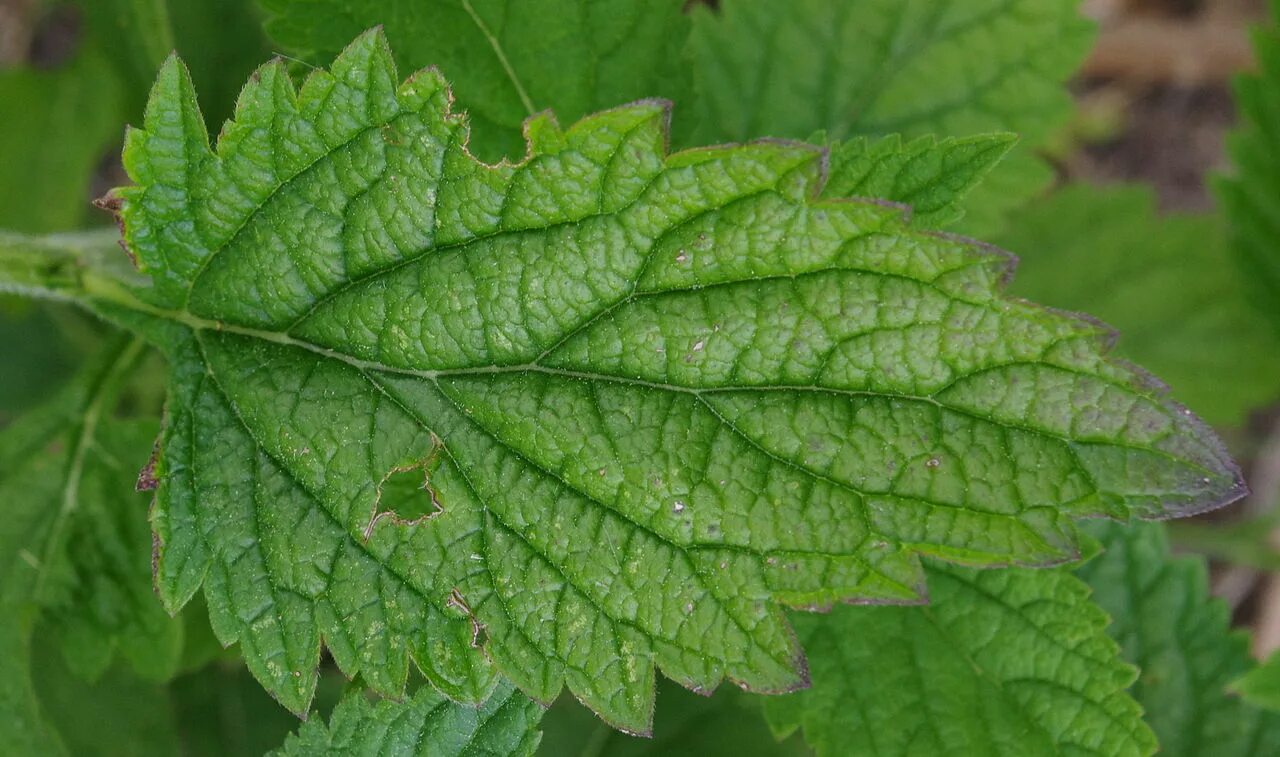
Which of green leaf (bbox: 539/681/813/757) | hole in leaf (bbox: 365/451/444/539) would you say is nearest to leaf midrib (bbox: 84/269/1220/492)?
hole in leaf (bbox: 365/451/444/539)

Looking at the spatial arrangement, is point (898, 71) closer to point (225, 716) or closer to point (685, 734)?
A: point (685, 734)

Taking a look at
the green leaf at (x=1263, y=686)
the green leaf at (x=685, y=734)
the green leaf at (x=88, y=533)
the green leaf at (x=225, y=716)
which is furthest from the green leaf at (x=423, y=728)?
the green leaf at (x=1263, y=686)

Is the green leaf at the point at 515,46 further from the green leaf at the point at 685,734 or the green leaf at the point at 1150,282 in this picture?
the green leaf at the point at 1150,282

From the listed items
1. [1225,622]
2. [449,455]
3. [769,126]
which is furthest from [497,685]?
[1225,622]

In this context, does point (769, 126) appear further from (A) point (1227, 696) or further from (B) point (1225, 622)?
(A) point (1227, 696)

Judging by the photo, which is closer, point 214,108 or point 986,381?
point 986,381

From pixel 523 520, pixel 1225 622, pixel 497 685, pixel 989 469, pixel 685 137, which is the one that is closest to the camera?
pixel 989 469
